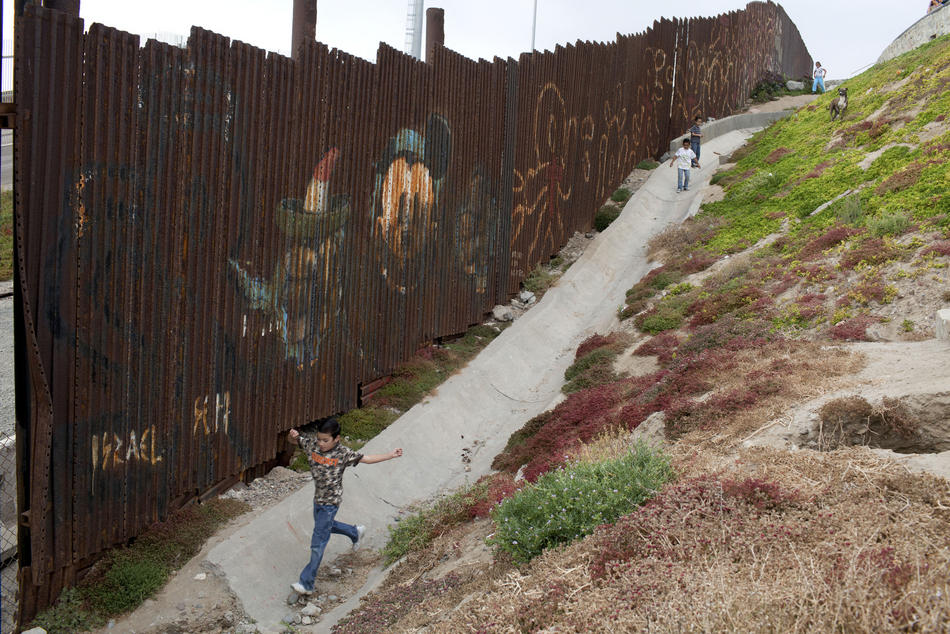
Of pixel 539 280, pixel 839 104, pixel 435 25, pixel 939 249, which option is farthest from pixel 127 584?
pixel 839 104

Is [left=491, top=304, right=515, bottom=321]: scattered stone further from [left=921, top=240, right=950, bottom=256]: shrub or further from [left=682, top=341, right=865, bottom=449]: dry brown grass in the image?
[left=921, top=240, right=950, bottom=256]: shrub

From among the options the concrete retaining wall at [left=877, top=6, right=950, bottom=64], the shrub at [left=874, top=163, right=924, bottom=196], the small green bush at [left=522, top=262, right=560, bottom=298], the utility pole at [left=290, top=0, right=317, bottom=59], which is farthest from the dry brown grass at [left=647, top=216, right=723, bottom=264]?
the concrete retaining wall at [left=877, top=6, right=950, bottom=64]

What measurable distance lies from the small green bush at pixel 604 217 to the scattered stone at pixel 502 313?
229 inches

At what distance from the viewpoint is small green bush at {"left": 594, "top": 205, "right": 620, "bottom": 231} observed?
20188 mm

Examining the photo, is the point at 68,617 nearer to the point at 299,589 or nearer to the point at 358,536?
the point at 299,589

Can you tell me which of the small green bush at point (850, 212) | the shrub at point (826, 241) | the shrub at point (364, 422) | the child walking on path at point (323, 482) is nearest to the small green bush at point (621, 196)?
the small green bush at point (850, 212)

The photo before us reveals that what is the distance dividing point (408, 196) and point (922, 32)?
92.5 ft

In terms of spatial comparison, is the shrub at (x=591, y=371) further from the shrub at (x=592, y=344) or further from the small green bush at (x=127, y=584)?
the small green bush at (x=127, y=584)

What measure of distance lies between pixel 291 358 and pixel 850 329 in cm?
739

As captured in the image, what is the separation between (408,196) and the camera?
12.0m

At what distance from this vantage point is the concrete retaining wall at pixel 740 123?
2852 centimetres

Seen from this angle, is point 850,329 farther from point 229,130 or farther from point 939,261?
point 229,130

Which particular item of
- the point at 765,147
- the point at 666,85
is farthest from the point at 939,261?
the point at 666,85

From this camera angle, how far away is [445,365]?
13055 millimetres
